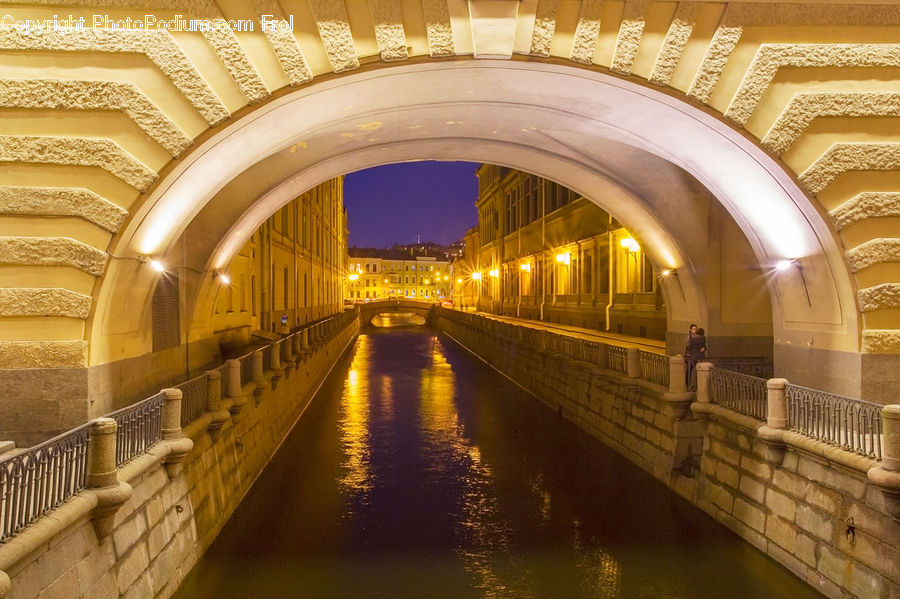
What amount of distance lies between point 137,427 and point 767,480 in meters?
8.71

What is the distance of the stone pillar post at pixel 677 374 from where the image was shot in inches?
499

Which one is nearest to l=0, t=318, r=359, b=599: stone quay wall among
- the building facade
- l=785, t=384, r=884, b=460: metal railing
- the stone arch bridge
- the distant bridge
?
the stone arch bridge

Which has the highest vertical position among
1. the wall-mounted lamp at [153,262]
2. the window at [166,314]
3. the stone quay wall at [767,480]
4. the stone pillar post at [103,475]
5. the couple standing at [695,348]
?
the wall-mounted lamp at [153,262]

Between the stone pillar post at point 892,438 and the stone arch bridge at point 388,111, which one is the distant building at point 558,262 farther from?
the stone pillar post at point 892,438

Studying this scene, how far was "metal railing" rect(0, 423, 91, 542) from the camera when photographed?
17.0 ft

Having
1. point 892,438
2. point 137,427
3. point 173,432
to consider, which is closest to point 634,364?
point 892,438

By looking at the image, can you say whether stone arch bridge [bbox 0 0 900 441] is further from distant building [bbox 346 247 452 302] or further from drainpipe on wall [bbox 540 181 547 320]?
distant building [bbox 346 247 452 302]

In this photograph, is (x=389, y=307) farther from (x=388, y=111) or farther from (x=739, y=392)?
(x=739, y=392)

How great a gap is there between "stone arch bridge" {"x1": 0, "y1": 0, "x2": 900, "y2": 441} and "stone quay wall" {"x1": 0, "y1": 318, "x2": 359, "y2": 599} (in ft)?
4.74

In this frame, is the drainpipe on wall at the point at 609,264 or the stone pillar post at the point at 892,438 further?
the drainpipe on wall at the point at 609,264

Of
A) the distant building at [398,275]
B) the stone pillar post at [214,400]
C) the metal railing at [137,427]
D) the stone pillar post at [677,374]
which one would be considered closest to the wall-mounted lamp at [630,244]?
the stone pillar post at [677,374]

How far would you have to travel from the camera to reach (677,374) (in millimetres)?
12727

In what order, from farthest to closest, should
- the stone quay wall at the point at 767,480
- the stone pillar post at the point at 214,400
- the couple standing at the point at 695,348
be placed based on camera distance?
the couple standing at the point at 695,348 → the stone pillar post at the point at 214,400 → the stone quay wall at the point at 767,480

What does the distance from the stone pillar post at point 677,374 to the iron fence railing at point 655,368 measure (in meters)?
0.48
